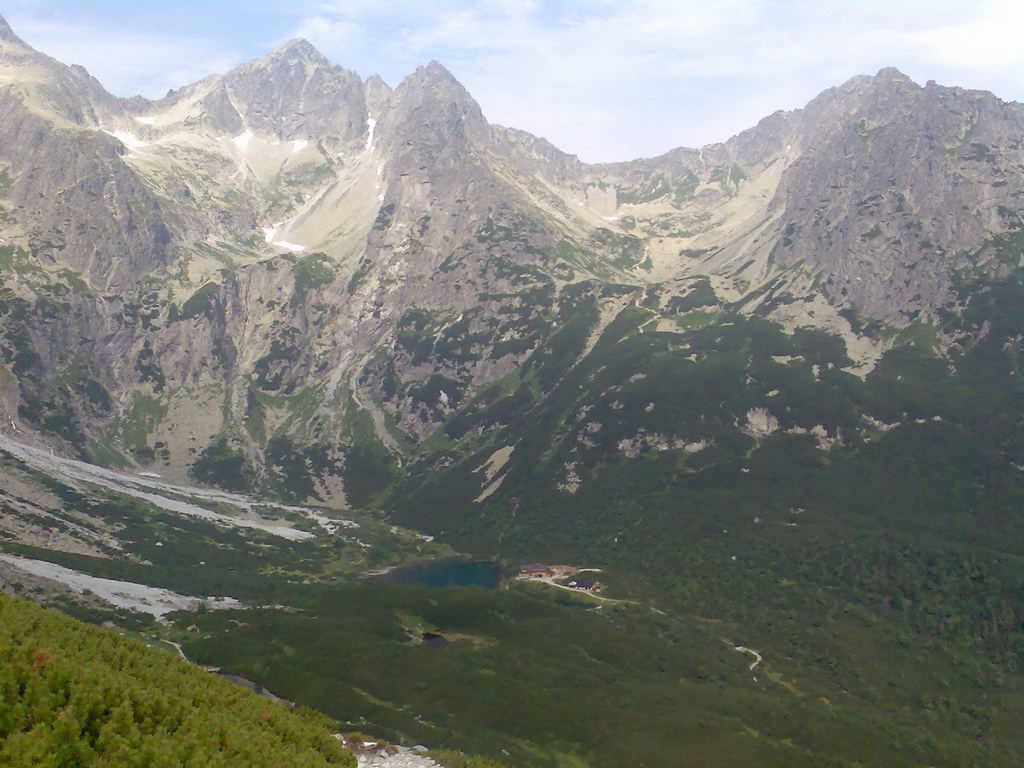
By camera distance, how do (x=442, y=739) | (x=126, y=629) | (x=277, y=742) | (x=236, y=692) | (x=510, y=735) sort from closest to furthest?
(x=277, y=742) → (x=236, y=692) → (x=442, y=739) → (x=510, y=735) → (x=126, y=629)

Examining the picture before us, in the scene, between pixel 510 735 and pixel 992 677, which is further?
pixel 992 677

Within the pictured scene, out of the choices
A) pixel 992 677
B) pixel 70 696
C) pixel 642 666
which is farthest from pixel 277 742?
pixel 992 677

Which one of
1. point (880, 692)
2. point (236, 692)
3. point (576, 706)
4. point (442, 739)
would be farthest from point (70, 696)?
point (880, 692)

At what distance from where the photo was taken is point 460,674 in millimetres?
167375

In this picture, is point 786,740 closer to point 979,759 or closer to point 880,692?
point 979,759

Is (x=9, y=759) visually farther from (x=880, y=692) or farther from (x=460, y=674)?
(x=880, y=692)

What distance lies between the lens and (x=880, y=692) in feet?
600

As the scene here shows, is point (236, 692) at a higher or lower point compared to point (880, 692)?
higher

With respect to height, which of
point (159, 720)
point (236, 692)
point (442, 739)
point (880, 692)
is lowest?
point (880, 692)

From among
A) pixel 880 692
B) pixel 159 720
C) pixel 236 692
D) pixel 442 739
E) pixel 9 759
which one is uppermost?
pixel 9 759

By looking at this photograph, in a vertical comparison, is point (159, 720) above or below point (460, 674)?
above

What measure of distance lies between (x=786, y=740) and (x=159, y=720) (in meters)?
138

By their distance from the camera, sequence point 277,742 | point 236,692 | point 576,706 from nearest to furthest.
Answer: point 277,742
point 236,692
point 576,706

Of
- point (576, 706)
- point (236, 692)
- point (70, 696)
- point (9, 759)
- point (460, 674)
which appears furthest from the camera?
point (460, 674)
